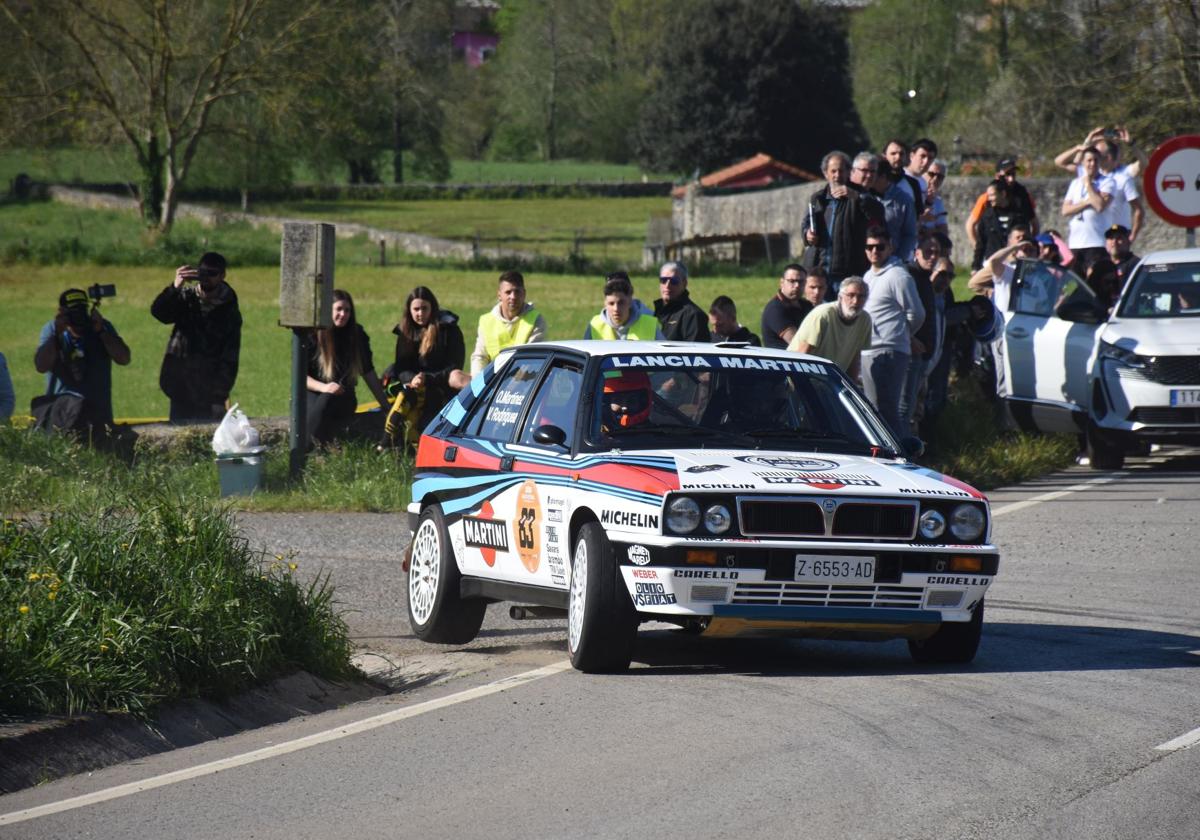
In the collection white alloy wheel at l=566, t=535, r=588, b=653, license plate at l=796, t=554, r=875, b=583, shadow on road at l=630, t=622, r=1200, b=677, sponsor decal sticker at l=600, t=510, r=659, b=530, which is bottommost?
shadow on road at l=630, t=622, r=1200, b=677

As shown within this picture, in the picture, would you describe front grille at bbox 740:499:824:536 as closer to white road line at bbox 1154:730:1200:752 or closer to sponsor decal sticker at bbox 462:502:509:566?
sponsor decal sticker at bbox 462:502:509:566

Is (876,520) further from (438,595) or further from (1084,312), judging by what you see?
(1084,312)

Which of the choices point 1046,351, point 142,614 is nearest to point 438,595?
point 142,614

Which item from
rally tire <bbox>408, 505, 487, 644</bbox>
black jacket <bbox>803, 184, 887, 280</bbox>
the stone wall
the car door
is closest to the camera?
rally tire <bbox>408, 505, 487, 644</bbox>

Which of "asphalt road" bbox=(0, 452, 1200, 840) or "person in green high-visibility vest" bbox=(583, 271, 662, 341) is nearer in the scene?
"asphalt road" bbox=(0, 452, 1200, 840)

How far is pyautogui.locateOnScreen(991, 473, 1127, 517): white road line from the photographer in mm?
15391

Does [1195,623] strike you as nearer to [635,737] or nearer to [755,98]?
[635,737]

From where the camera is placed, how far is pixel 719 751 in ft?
23.3

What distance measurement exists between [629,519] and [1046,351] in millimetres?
10836

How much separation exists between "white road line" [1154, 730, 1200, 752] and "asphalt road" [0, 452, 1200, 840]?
0.07ft

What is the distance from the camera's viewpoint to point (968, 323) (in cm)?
1981

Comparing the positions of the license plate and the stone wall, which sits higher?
the stone wall

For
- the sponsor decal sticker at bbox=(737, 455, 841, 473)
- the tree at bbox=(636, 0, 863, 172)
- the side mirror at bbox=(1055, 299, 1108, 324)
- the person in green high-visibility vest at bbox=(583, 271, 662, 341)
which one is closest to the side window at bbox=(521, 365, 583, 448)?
the sponsor decal sticker at bbox=(737, 455, 841, 473)

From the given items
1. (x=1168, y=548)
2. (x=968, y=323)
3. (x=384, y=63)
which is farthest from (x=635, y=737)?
(x=384, y=63)
